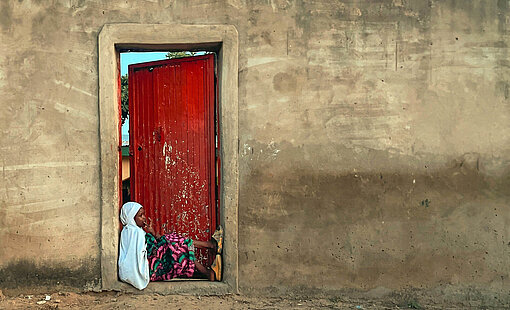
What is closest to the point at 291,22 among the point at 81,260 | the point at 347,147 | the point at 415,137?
the point at 347,147

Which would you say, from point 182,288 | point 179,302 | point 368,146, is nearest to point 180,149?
point 182,288

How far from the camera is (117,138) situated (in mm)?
4156

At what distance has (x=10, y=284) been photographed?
13.2 ft

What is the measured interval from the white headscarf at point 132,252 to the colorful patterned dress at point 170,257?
110 mm

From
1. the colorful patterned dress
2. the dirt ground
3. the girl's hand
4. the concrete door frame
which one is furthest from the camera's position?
the girl's hand

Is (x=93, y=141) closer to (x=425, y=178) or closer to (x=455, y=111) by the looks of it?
(x=425, y=178)

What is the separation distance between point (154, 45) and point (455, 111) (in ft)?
9.23

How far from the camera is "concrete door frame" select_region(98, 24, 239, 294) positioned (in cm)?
404

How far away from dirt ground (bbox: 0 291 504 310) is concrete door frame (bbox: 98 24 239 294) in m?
0.09

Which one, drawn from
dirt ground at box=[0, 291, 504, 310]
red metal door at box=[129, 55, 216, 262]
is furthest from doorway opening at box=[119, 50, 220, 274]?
dirt ground at box=[0, 291, 504, 310]

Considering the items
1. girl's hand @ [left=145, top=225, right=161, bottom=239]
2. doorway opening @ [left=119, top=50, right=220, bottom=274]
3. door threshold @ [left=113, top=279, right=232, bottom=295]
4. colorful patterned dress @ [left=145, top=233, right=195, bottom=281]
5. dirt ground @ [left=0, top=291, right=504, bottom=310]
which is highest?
doorway opening @ [left=119, top=50, right=220, bottom=274]

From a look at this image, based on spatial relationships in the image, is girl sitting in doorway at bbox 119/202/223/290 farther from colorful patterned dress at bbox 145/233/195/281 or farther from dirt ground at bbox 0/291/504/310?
dirt ground at bbox 0/291/504/310

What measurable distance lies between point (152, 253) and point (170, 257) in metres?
0.17

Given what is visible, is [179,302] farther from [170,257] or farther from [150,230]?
[150,230]
